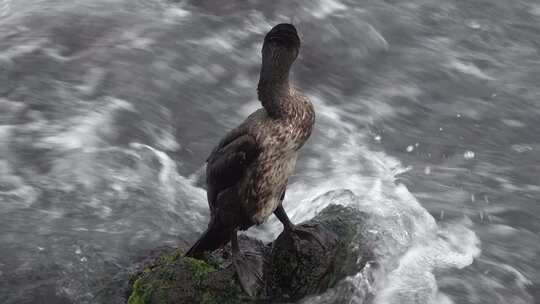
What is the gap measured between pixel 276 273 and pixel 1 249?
2512 mm

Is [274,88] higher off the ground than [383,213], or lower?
higher

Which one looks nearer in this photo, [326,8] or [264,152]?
[264,152]

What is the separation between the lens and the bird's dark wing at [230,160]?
563 centimetres

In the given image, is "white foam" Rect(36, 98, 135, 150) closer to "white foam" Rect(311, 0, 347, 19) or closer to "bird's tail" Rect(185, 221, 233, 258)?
"bird's tail" Rect(185, 221, 233, 258)

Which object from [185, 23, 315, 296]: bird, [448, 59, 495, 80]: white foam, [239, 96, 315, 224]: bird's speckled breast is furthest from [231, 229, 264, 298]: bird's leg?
[448, 59, 495, 80]: white foam

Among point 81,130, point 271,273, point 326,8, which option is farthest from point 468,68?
point 271,273

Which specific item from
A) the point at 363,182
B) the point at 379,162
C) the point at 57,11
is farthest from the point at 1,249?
the point at 57,11

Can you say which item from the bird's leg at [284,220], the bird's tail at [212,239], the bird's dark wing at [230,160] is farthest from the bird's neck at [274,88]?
the bird's tail at [212,239]

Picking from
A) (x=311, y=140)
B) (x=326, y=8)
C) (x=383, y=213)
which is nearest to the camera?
(x=383, y=213)

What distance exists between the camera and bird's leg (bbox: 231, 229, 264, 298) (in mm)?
5832

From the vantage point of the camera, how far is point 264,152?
18.4 feet

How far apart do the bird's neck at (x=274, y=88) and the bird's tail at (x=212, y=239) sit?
89 centimetres

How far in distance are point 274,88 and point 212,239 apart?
45.9 inches

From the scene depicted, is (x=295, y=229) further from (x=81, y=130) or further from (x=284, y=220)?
(x=81, y=130)
